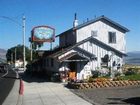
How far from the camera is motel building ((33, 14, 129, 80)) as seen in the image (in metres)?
42.4

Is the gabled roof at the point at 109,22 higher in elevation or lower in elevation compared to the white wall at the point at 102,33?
higher

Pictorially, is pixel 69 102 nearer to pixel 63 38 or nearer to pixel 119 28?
pixel 119 28

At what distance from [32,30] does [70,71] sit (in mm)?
13776

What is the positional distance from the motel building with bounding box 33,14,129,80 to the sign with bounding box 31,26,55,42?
6.70 feet

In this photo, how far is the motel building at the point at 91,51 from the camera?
139 ft

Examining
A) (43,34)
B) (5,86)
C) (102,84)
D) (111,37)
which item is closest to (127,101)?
(102,84)

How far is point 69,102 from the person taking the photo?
74.2 ft

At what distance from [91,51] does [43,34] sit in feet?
37.2

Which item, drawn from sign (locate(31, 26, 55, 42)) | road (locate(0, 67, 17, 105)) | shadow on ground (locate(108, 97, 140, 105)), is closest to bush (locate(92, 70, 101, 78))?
road (locate(0, 67, 17, 105))

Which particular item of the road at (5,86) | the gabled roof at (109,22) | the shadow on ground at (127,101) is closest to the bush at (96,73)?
the gabled roof at (109,22)

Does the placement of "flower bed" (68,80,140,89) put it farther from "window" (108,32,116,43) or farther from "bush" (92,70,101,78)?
"window" (108,32,116,43)

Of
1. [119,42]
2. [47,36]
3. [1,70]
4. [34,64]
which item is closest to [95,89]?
[119,42]

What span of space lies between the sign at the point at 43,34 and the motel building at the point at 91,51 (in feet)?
6.70

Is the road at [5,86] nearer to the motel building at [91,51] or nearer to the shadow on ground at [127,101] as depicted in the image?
the motel building at [91,51]
